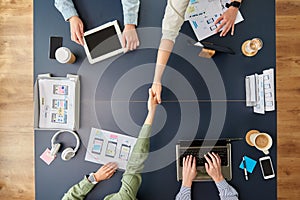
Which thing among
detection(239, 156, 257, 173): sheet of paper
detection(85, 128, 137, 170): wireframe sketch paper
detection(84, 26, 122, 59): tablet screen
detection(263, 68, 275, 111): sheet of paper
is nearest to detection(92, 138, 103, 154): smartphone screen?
detection(85, 128, 137, 170): wireframe sketch paper

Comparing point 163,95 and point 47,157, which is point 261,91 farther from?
point 47,157

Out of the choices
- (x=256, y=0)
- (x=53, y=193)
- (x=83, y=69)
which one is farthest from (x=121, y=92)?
(x=256, y=0)

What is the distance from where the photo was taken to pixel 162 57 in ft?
4.87

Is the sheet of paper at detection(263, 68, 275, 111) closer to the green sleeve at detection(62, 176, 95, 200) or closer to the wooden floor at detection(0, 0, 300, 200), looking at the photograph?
the wooden floor at detection(0, 0, 300, 200)

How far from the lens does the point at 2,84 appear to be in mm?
1982

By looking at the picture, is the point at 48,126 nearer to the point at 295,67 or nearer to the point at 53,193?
the point at 53,193

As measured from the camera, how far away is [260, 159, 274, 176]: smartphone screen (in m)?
1.48

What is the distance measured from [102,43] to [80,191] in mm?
651

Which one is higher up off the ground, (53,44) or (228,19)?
(228,19)

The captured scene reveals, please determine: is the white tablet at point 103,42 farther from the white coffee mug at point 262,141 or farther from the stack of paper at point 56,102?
the white coffee mug at point 262,141

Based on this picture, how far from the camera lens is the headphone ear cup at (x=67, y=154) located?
57.4 inches

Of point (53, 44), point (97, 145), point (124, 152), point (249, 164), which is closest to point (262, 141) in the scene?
point (249, 164)

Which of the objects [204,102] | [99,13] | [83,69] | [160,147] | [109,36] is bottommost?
[160,147]

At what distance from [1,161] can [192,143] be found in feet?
3.88
